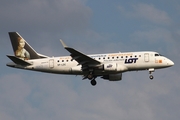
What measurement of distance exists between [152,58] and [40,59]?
15597 millimetres

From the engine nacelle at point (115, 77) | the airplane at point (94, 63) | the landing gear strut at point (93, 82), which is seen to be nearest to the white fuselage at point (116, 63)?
the airplane at point (94, 63)

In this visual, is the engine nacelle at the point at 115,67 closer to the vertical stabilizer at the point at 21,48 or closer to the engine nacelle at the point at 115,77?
the engine nacelle at the point at 115,77

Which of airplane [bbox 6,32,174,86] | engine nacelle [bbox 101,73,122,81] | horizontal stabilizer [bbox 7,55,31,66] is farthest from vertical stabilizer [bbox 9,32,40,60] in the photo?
engine nacelle [bbox 101,73,122,81]

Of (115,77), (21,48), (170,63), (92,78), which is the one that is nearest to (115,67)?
(92,78)

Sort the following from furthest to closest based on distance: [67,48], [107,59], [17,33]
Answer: [17,33] < [107,59] < [67,48]

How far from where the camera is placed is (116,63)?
77.5m

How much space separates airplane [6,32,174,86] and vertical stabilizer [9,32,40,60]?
0.58 metres

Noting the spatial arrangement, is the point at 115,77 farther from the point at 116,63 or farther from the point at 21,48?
the point at 21,48

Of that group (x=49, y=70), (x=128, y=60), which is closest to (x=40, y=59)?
(x=49, y=70)

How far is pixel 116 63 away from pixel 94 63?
115 inches

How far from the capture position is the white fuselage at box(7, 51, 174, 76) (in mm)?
77250

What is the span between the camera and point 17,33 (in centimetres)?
8512

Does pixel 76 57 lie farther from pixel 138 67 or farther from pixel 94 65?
pixel 138 67

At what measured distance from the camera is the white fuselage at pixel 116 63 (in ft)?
253
